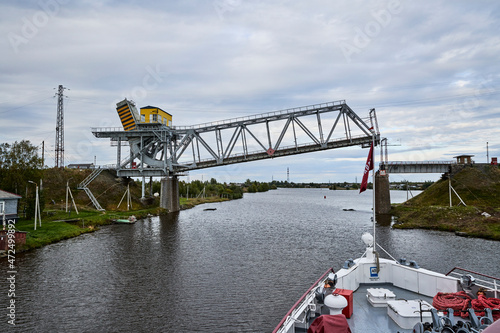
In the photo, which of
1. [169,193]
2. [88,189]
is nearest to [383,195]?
[169,193]

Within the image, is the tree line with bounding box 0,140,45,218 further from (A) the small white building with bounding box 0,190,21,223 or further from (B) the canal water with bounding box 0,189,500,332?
(B) the canal water with bounding box 0,189,500,332

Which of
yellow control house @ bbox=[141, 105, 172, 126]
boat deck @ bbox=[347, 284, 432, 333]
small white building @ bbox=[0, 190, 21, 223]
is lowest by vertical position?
boat deck @ bbox=[347, 284, 432, 333]

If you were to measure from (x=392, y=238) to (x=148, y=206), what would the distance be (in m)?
56.3

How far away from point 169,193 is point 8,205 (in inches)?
1460

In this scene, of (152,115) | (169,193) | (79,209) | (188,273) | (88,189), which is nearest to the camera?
(188,273)

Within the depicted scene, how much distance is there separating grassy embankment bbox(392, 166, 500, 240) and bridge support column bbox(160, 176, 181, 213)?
48.6 metres

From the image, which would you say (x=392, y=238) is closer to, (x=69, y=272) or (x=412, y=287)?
(x=412, y=287)

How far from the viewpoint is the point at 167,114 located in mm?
78438

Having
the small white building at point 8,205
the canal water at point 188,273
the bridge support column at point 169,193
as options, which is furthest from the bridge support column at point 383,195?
the small white building at point 8,205

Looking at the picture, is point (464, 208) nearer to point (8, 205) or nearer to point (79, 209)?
point (8, 205)

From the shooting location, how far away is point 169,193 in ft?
246

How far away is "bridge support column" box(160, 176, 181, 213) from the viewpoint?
73438 millimetres

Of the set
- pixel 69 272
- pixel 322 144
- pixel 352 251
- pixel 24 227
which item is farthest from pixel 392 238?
pixel 24 227

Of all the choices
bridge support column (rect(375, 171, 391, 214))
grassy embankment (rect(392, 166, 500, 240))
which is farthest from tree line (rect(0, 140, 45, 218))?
bridge support column (rect(375, 171, 391, 214))
